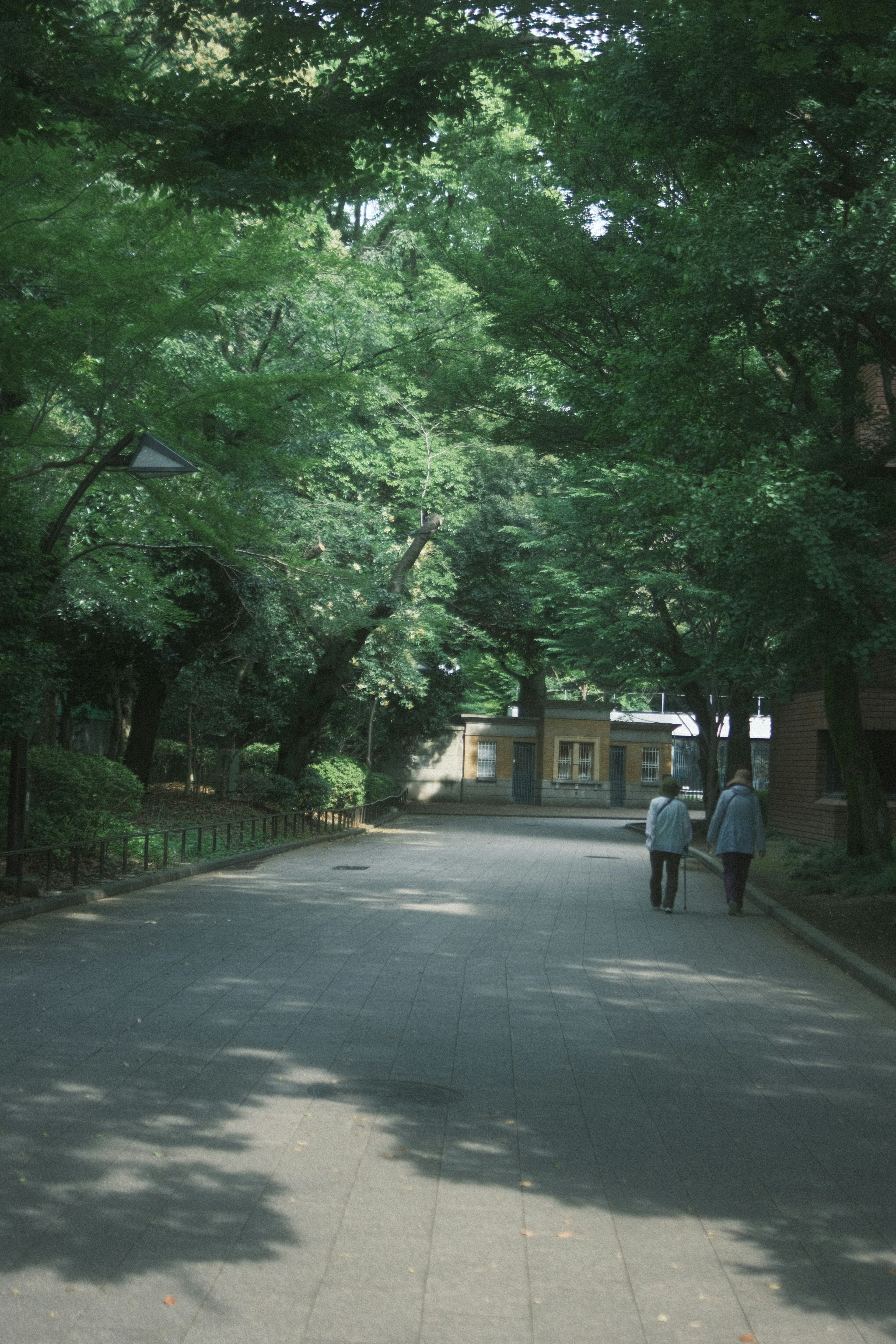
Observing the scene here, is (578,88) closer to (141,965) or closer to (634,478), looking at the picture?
(634,478)

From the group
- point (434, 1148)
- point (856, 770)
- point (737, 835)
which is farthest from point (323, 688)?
A: point (434, 1148)

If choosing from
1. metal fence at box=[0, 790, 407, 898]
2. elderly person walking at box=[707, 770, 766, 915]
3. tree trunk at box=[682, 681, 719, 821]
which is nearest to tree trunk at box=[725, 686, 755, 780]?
tree trunk at box=[682, 681, 719, 821]

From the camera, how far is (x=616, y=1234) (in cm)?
455

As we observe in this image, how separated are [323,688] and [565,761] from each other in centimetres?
2623

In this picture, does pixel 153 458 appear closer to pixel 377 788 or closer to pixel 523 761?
pixel 377 788

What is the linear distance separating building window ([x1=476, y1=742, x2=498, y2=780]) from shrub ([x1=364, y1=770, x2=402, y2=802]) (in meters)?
10.6

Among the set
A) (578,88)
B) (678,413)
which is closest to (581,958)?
(678,413)

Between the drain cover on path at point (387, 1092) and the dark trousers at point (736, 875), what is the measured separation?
31.2 ft

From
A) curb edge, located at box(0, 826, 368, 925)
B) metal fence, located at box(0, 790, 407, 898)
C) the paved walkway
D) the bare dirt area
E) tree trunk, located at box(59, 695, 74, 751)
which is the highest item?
tree trunk, located at box(59, 695, 74, 751)

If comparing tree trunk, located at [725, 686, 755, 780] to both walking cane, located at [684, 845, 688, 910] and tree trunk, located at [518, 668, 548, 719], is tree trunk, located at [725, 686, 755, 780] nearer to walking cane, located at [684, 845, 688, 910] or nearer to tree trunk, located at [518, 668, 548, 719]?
walking cane, located at [684, 845, 688, 910]

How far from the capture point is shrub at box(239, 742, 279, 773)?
34.7 meters

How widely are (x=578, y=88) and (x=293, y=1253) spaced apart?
14.8m

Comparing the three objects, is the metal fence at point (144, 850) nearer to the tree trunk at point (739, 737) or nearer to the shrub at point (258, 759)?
the shrub at point (258, 759)

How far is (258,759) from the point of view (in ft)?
115
